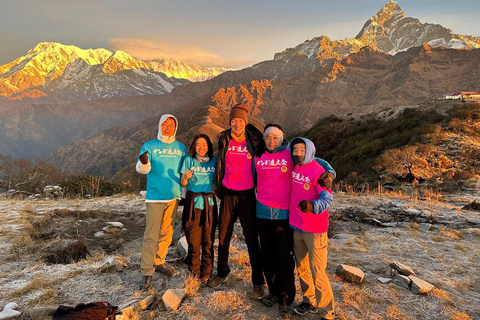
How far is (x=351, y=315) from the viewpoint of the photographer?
11.5 ft

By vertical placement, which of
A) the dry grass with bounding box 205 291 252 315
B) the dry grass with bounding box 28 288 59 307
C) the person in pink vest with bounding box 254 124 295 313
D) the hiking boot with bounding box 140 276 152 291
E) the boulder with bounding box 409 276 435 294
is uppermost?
the person in pink vest with bounding box 254 124 295 313

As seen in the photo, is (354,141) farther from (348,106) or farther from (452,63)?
(452,63)

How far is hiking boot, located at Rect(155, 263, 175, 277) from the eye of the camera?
4.43 metres

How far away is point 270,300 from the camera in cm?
365

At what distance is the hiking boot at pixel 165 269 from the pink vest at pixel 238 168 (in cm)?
190

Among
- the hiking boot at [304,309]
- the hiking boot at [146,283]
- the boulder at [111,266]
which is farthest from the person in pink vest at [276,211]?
the boulder at [111,266]

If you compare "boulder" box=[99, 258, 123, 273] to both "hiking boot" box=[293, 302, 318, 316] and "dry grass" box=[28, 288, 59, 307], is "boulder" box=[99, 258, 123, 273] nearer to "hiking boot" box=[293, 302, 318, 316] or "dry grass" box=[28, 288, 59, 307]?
"dry grass" box=[28, 288, 59, 307]

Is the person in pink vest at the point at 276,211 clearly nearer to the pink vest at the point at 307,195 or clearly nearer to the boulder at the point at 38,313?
the pink vest at the point at 307,195

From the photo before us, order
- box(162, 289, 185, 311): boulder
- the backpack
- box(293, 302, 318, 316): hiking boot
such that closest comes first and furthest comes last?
1. the backpack
2. box(293, 302, 318, 316): hiking boot
3. box(162, 289, 185, 311): boulder

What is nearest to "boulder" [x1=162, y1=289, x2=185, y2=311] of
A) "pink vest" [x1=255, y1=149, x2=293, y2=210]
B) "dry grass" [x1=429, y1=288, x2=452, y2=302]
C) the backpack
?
the backpack

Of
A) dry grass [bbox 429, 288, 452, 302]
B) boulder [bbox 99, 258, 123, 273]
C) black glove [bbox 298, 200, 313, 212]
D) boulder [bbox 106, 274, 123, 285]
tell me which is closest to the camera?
black glove [bbox 298, 200, 313, 212]

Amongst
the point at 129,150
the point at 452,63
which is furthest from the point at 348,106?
the point at 129,150

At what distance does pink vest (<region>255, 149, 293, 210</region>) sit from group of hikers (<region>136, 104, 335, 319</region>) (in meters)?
0.01

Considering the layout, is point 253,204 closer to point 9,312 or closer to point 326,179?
point 326,179
